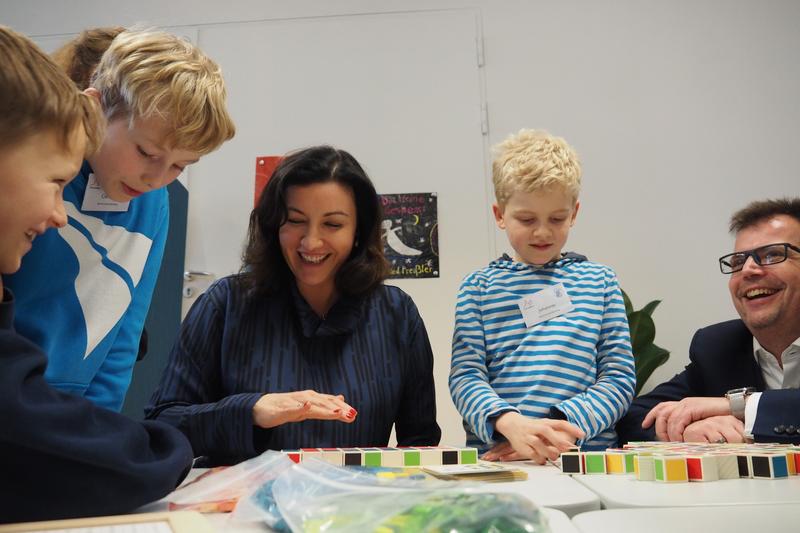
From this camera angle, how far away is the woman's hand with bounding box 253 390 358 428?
113 centimetres

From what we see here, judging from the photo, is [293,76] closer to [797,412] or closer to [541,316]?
[541,316]

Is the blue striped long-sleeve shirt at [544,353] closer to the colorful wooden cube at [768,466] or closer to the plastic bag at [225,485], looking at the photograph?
the colorful wooden cube at [768,466]

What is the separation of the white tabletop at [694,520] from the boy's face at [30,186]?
2.30ft

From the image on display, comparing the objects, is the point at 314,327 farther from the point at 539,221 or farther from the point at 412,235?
the point at 412,235

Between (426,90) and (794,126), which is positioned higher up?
(426,90)

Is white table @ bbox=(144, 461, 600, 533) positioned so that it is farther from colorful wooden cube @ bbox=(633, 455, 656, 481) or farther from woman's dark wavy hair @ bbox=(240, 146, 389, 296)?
woman's dark wavy hair @ bbox=(240, 146, 389, 296)

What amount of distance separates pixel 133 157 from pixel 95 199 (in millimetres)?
133

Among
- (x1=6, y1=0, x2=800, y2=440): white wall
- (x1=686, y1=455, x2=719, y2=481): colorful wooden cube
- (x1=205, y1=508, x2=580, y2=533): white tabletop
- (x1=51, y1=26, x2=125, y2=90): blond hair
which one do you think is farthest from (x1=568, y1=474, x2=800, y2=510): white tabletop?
(x1=6, y1=0, x2=800, y2=440): white wall

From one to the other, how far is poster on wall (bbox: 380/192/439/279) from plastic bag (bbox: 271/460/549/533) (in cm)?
247

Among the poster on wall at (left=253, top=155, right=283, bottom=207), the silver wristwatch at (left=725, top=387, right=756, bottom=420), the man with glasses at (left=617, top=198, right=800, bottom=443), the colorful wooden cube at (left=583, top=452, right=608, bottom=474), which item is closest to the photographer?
the colorful wooden cube at (left=583, top=452, right=608, bottom=474)

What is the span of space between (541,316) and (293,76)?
225 cm

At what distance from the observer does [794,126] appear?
315 cm

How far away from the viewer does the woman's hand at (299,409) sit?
1.13 m

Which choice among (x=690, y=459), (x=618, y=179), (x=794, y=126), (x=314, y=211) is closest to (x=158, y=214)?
(x=314, y=211)
